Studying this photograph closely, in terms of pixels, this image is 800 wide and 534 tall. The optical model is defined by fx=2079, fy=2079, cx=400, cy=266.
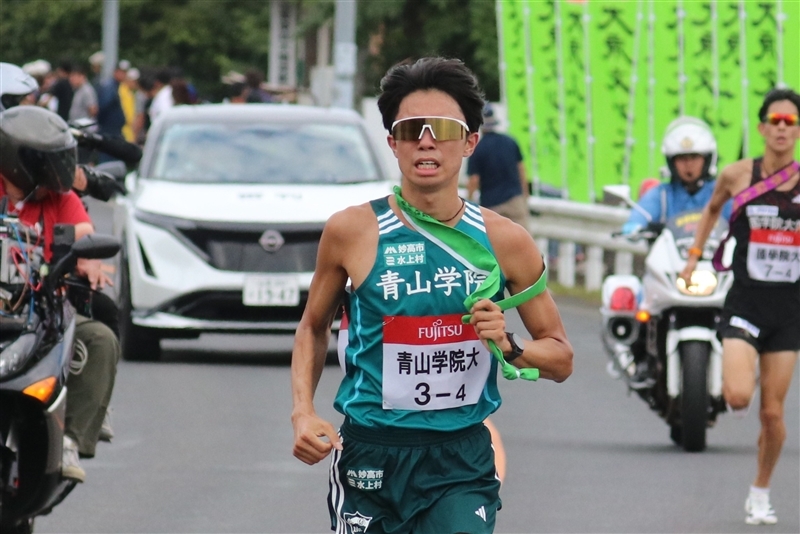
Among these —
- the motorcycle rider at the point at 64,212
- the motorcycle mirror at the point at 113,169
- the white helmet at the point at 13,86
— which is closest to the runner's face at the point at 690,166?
the motorcycle mirror at the point at 113,169

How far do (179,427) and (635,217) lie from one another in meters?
2.99

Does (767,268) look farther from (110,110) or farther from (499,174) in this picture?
(110,110)

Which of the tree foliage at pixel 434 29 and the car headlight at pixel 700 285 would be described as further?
the tree foliage at pixel 434 29

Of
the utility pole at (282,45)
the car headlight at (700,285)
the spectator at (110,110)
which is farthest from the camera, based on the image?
the utility pole at (282,45)

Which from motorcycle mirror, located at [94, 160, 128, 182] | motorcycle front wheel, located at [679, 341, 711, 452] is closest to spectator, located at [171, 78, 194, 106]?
motorcycle front wheel, located at [679, 341, 711, 452]

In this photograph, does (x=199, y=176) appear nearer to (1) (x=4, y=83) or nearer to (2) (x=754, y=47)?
(1) (x=4, y=83)

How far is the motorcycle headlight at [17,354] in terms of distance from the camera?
23.6 feet

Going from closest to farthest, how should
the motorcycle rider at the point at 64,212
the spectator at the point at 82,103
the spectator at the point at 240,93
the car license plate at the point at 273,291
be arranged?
the motorcycle rider at the point at 64,212
the car license plate at the point at 273,291
the spectator at the point at 240,93
the spectator at the point at 82,103

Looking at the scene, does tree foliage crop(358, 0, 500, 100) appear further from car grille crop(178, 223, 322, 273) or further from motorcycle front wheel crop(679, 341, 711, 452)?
motorcycle front wheel crop(679, 341, 711, 452)

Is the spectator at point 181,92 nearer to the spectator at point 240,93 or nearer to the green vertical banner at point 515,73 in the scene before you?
the spectator at point 240,93

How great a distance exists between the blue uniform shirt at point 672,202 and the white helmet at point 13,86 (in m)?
4.16

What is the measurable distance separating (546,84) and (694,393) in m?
14.3

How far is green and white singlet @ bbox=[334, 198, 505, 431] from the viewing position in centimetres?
523

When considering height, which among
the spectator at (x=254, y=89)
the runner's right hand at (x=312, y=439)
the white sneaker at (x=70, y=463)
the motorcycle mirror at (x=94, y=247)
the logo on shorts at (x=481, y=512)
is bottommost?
the spectator at (x=254, y=89)
